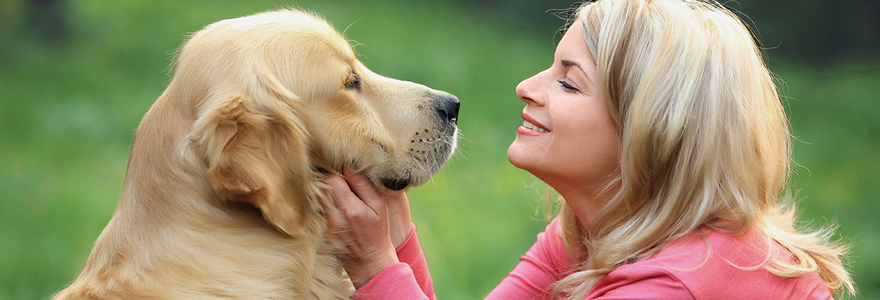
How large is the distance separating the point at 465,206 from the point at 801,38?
6.04 metres

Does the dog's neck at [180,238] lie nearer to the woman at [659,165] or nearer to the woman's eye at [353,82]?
the woman at [659,165]

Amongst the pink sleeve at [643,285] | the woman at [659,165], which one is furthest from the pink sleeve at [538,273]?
the pink sleeve at [643,285]

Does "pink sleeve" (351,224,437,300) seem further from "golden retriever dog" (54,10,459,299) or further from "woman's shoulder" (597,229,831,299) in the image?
"woman's shoulder" (597,229,831,299)

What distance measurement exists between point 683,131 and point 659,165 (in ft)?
0.46

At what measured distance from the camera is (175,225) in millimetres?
2240

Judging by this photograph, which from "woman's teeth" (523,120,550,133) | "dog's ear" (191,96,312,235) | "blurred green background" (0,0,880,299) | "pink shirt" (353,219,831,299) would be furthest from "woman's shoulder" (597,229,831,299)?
"blurred green background" (0,0,880,299)

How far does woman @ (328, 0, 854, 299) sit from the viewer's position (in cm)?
233

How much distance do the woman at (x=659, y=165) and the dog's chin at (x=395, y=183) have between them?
0.06 m

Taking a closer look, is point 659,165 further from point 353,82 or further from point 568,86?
point 353,82

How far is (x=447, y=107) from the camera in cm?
267

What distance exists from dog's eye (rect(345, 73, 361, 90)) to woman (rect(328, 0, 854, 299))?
32 cm

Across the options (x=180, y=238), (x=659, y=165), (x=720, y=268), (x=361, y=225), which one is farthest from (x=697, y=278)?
(x=180, y=238)

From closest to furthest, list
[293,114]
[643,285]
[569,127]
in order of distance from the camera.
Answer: [643,285]
[293,114]
[569,127]

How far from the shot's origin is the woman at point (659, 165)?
233 centimetres
